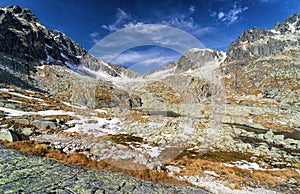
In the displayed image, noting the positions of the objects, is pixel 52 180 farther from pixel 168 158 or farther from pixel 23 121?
pixel 23 121

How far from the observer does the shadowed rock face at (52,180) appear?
6754 millimetres

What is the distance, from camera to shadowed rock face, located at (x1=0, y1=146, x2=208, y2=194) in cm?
675

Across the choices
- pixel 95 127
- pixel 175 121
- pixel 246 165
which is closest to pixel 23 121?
pixel 95 127

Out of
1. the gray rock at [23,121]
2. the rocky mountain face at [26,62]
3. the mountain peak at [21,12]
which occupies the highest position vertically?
the mountain peak at [21,12]

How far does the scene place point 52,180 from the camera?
7625mm

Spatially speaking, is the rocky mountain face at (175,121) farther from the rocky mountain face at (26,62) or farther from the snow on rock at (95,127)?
the rocky mountain face at (26,62)

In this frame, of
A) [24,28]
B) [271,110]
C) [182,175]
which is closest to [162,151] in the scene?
[182,175]

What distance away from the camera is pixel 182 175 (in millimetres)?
14844

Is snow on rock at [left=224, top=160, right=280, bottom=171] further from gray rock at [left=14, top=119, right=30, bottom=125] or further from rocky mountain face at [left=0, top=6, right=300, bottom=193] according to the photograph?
gray rock at [left=14, top=119, right=30, bottom=125]

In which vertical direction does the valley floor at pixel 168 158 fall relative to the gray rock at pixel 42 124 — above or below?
below

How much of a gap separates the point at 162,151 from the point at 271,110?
68.2m

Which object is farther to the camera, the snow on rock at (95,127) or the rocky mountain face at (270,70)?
the rocky mountain face at (270,70)

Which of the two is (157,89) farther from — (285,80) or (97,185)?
(97,185)

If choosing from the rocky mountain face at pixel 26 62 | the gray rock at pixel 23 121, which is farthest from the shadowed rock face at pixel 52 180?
the rocky mountain face at pixel 26 62
